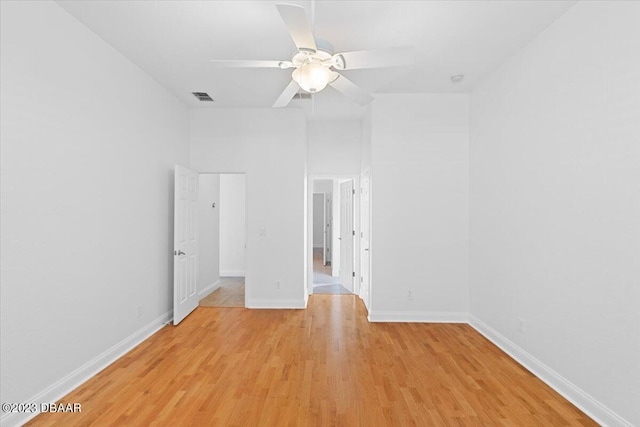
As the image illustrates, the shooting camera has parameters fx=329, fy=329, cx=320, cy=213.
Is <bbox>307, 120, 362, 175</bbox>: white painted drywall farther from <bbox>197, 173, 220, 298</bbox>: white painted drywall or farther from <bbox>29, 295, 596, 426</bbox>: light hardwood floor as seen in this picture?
<bbox>29, 295, 596, 426</bbox>: light hardwood floor

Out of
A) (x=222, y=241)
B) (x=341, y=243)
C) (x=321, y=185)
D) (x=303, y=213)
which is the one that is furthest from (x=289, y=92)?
(x=321, y=185)

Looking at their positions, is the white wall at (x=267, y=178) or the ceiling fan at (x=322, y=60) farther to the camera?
the white wall at (x=267, y=178)

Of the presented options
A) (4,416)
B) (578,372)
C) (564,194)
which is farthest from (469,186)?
(4,416)

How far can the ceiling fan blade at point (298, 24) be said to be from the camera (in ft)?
5.49

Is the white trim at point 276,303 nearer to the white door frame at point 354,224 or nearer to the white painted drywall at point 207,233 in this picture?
the white door frame at point 354,224

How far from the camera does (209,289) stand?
5.92 meters

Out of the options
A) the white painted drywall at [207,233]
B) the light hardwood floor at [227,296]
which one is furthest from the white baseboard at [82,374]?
the white painted drywall at [207,233]

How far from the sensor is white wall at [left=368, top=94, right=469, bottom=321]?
4.34m

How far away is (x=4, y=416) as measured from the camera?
6.73ft

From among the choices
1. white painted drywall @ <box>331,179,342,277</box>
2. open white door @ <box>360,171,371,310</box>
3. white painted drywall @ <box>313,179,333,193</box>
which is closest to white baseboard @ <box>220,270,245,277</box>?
white painted drywall @ <box>331,179,342,277</box>

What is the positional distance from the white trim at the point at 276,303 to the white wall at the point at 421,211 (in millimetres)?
1163

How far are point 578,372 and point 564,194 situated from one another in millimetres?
1343

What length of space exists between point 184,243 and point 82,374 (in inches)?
77.3

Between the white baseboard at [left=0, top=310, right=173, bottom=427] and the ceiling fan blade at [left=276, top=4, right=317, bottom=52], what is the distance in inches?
116
